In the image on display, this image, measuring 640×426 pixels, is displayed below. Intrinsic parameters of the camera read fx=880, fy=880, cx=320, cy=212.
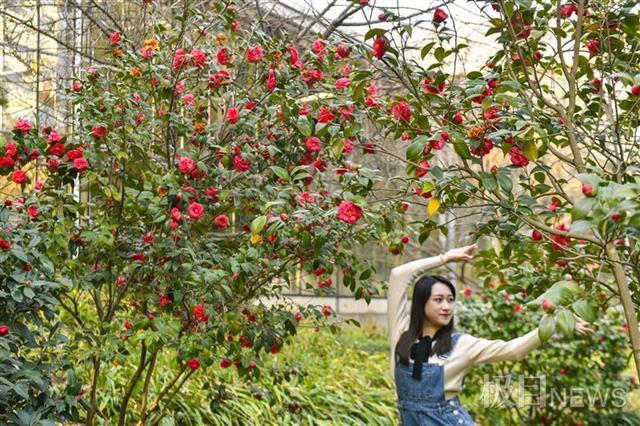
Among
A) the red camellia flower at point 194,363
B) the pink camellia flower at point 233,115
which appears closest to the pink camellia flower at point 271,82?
the pink camellia flower at point 233,115

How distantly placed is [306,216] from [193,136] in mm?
972

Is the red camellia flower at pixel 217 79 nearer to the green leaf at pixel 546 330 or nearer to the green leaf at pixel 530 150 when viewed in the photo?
the green leaf at pixel 530 150

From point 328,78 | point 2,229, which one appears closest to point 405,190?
point 328,78

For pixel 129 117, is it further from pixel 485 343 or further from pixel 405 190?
pixel 485 343

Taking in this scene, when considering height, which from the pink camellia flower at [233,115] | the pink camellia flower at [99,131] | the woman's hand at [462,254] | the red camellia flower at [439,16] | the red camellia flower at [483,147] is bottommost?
the woman's hand at [462,254]

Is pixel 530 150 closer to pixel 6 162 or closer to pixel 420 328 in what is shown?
pixel 420 328

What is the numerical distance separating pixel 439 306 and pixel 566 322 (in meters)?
1.94

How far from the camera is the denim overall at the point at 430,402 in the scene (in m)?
3.88

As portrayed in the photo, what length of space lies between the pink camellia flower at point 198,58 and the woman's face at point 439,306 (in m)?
1.53

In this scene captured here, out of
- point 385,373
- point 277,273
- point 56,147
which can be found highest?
point 56,147

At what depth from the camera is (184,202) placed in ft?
13.0

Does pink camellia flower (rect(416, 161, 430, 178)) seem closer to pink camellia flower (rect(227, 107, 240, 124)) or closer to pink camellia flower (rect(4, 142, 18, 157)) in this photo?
pink camellia flower (rect(227, 107, 240, 124))

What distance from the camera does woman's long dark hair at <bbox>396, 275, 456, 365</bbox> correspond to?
13.1 ft

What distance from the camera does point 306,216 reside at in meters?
3.65
